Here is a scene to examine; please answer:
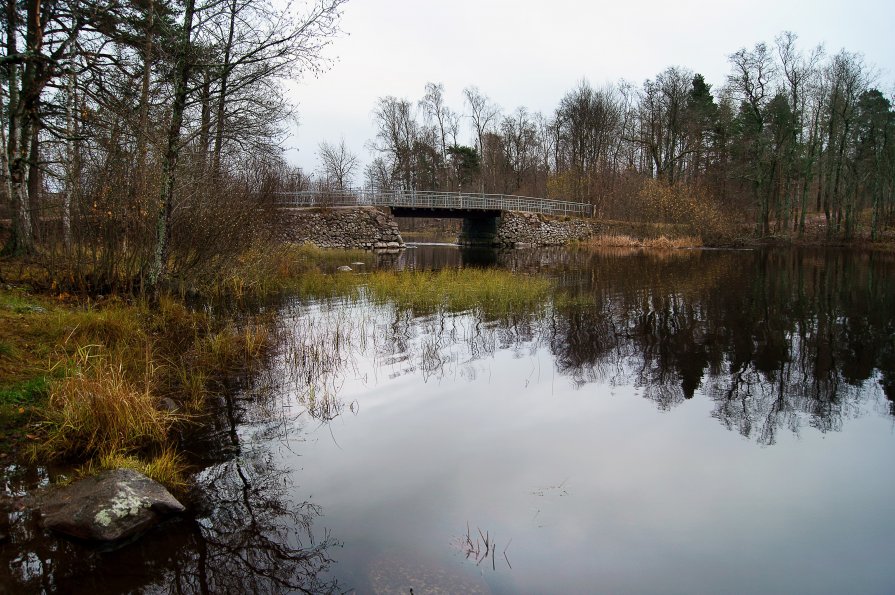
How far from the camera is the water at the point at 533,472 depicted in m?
4.12

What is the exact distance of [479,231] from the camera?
49406mm

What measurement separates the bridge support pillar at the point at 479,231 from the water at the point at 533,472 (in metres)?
35.3

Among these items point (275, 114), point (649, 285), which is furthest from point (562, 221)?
point (275, 114)

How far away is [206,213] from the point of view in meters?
13.1

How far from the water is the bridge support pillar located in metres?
35.3

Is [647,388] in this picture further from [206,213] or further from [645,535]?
[206,213]

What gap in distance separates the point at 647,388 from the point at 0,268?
490 inches

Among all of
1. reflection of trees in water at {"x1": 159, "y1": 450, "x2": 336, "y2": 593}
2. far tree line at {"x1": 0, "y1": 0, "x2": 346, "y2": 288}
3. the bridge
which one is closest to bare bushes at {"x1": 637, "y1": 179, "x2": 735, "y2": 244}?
the bridge

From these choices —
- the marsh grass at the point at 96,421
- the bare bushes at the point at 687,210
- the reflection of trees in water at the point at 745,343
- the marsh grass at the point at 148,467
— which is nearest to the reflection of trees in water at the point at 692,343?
the reflection of trees in water at the point at 745,343

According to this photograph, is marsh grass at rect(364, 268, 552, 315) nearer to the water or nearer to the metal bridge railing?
the water

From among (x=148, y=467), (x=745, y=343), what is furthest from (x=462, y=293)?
(x=148, y=467)

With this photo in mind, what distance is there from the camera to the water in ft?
13.5

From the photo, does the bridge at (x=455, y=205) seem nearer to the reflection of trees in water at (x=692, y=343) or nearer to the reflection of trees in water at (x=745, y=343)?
the reflection of trees in water at (x=745, y=343)

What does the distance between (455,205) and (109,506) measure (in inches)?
1533
